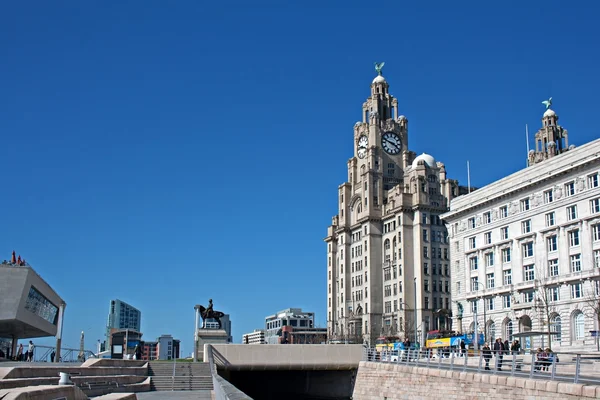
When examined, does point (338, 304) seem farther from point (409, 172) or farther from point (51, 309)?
point (51, 309)

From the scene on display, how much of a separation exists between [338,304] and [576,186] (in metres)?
72.4

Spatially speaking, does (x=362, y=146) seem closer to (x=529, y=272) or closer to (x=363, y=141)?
(x=363, y=141)

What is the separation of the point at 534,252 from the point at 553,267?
2856 millimetres

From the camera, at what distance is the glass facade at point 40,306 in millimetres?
69625

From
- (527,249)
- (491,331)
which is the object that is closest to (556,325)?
(527,249)

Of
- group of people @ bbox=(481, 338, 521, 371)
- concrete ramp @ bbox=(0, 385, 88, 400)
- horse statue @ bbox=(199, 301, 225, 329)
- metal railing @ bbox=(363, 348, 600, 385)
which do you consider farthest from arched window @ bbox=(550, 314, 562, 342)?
concrete ramp @ bbox=(0, 385, 88, 400)

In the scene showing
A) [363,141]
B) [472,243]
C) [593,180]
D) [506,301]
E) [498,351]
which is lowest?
[498,351]

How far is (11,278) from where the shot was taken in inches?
2490

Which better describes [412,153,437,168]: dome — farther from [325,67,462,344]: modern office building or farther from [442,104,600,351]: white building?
[442,104,600,351]: white building

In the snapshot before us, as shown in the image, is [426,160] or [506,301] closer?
[506,301]

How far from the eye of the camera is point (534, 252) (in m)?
72.2

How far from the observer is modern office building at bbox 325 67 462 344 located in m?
115

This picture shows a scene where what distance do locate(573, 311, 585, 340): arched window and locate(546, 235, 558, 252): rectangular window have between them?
6.99 meters

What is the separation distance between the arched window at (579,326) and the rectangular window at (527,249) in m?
8.68
